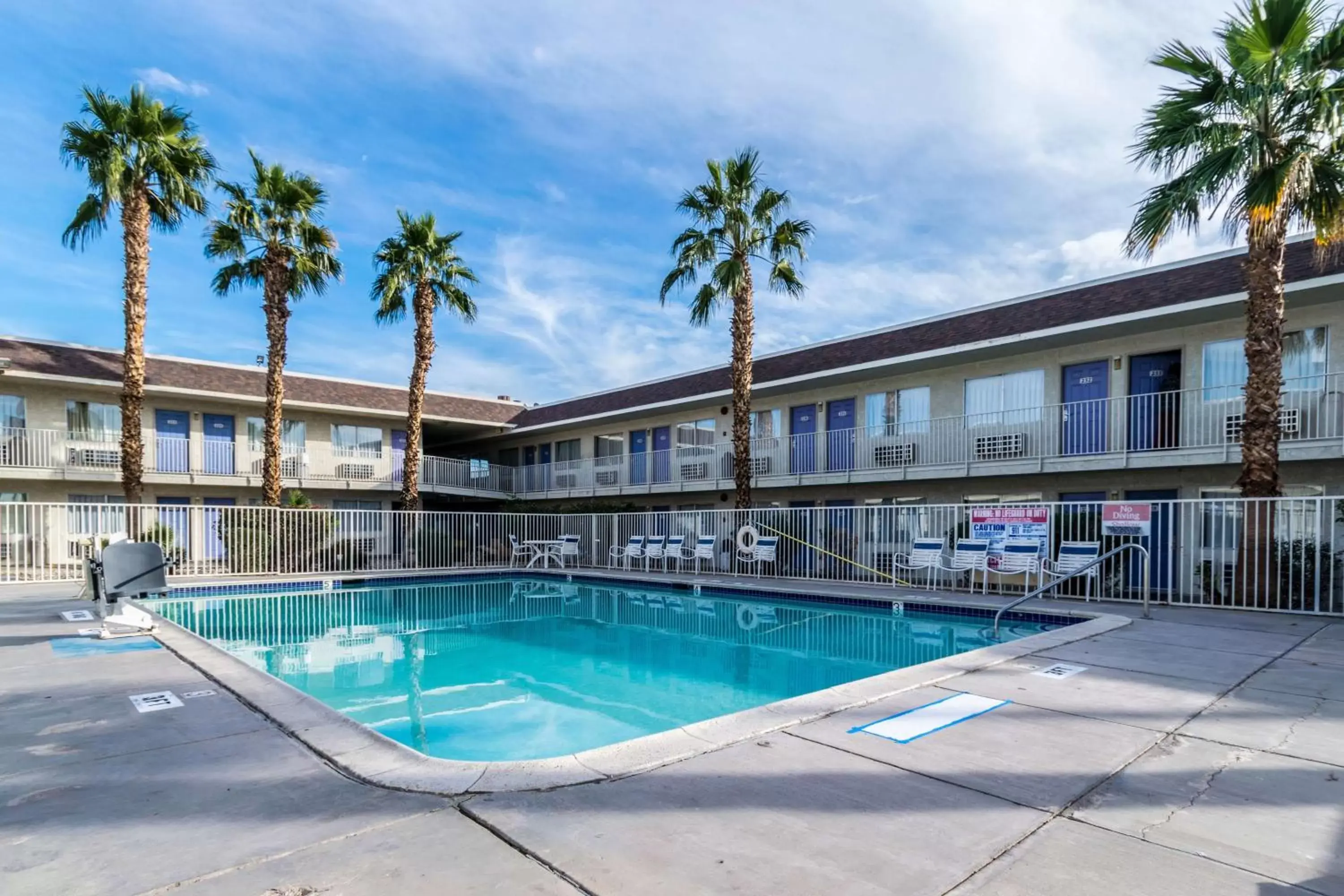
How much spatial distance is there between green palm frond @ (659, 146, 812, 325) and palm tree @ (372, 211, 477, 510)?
8.23 meters

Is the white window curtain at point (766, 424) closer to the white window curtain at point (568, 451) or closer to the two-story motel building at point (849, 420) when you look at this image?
the two-story motel building at point (849, 420)

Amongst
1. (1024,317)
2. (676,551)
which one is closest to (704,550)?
(676,551)

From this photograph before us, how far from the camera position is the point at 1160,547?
42.1 ft

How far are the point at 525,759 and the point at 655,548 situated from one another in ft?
46.3

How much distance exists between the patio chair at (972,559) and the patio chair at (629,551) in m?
8.62

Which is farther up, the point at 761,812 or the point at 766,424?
the point at 766,424

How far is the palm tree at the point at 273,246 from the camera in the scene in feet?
64.5

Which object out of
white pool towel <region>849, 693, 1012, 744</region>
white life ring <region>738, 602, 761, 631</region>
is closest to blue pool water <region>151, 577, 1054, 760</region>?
white life ring <region>738, 602, 761, 631</region>

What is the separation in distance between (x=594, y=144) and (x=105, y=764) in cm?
1460

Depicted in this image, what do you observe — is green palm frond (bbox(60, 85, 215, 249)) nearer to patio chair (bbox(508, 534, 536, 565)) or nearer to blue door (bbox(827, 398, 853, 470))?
patio chair (bbox(508, 534, 536, 565))

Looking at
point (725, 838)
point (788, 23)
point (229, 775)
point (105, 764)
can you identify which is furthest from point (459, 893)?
point (788, 23)

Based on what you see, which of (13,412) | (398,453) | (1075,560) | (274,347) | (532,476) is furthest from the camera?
(532,476)

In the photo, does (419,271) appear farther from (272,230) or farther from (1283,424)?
(1283,424)

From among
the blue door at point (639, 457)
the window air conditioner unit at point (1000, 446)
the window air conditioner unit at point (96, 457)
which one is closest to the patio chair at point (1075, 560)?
the window air conditioner unit at point (1000, 446)
